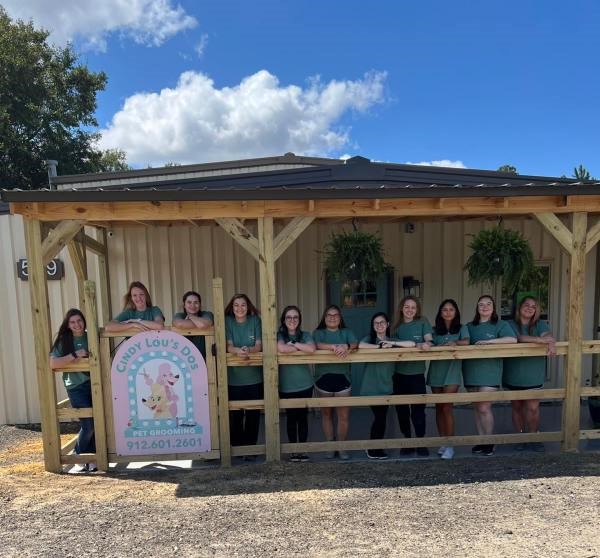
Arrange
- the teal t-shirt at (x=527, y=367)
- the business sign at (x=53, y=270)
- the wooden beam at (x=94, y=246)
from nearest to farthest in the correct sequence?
the teal t-shirt at (x=527, y=367) → the wooden beam at (x=94, y=246) → the business sign at (x=53, y=270)

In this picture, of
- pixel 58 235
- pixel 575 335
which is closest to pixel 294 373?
pixel 58 235

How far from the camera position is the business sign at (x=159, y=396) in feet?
13.4

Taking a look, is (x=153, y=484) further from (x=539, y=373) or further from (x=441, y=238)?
(x=441, y=238)

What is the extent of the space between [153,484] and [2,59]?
19.8 metres

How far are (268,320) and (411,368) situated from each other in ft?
4.87

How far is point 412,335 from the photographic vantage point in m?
4.27

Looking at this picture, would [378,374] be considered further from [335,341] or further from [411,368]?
[335,341]

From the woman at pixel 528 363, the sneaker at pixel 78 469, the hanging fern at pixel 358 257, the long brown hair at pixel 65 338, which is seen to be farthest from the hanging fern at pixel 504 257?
the sneaker at pixel 78 469

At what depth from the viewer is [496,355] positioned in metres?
4.16

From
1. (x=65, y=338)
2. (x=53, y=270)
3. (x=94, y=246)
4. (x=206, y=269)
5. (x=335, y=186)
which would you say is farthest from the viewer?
(x=206, y=269)

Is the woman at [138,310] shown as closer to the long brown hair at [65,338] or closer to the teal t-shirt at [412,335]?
the long brown hair at [65,338]

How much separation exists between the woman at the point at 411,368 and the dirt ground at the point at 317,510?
1.26 ft

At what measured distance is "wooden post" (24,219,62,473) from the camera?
13.4ft

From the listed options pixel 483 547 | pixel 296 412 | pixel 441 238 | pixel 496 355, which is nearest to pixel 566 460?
pixel 496 355
